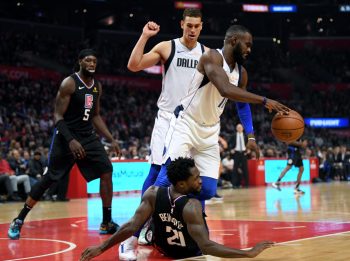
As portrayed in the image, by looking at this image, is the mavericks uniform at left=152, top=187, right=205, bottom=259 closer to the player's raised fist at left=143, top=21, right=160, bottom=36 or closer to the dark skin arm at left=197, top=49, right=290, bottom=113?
the dark skin arm at left=197, top=49, right=290, bottom=113

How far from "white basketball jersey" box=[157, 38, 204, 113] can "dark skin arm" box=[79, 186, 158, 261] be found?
1.62m

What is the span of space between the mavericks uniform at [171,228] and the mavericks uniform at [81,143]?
238cm

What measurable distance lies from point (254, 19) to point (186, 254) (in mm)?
42253

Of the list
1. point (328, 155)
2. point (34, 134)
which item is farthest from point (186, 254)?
point (328, 155)

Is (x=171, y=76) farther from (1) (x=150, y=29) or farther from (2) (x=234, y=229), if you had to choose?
(2) (x=234, y=229)

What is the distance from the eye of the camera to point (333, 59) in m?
44.9

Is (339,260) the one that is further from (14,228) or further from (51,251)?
(14,228)

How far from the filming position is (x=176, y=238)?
532 cm

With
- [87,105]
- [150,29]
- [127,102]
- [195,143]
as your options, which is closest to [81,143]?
[87,105]

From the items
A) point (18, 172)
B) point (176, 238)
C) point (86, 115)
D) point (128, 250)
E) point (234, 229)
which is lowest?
point (234, 229)

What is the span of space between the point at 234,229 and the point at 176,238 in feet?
8.55

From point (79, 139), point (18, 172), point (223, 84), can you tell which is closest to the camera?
point (223, 84)

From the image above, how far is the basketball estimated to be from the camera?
19.4 feet

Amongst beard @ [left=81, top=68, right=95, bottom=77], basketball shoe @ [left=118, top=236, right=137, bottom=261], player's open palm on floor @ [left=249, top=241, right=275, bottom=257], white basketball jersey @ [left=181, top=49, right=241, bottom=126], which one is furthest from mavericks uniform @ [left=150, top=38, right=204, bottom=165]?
player's open palm on floor @ [left=249, top=241, right=275, bottom=257]
